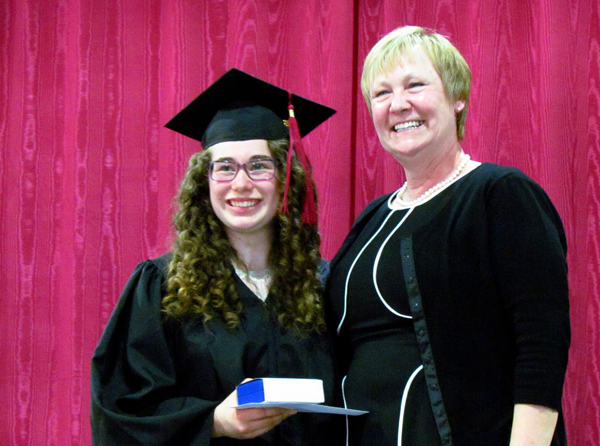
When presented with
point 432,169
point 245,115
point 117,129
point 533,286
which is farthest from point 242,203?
point 117,129

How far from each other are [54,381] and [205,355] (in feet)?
3.92

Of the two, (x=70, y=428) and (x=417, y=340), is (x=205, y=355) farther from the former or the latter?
(x=70, y=428)

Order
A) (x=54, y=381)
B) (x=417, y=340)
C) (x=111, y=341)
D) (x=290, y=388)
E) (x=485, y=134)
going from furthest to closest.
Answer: (x=54, y=381) < (x=485, y=134) < (x=111, y=341) < (x=417, y=340) < (x=290, y=388)

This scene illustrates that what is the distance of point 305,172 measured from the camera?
194cm

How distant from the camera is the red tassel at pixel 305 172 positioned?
6.15 ft

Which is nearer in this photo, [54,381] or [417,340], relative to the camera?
[417,340]

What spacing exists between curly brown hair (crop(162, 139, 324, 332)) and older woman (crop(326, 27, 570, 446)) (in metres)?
0.13

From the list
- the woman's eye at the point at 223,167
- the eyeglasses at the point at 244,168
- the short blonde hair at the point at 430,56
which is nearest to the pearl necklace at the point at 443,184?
the short blonde hair at the point at 430,56

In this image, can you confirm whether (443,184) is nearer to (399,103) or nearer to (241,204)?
(399,103)

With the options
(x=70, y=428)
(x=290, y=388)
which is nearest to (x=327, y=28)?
(x=290, y=388)

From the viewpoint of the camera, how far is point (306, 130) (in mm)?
2121

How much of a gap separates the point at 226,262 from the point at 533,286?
847 mm

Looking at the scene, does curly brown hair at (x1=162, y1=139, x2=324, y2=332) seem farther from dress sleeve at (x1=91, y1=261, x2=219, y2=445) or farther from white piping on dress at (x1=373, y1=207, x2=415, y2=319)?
white piping on dress at (x1=373, y1=207, x2=415, y2=319)

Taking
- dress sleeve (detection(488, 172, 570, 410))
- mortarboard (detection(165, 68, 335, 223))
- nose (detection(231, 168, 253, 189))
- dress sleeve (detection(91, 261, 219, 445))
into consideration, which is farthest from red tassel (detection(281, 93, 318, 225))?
dress sleeve (detection(488, 172, 570, 410))
